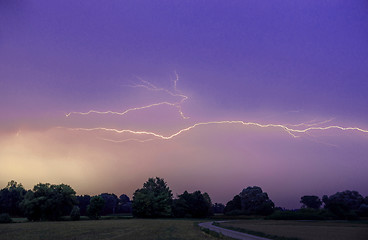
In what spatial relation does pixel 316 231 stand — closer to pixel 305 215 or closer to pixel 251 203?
pixel 305 215

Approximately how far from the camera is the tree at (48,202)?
6950cm

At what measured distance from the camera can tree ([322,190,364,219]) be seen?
79.8 m

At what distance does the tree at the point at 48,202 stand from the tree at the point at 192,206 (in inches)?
1274

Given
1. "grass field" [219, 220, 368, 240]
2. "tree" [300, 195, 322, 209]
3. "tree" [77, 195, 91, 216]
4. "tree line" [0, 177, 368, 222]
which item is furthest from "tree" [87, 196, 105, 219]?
"tree" [300, 195, 322, 209]

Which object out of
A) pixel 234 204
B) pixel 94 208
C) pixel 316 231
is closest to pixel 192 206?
pixel 94 208

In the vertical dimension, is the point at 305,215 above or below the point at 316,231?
above

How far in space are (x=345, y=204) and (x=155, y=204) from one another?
54267 mm

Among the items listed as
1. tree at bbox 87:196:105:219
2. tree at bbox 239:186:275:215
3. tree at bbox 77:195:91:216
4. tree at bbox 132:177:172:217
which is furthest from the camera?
tree at bbox 77:195:91:216

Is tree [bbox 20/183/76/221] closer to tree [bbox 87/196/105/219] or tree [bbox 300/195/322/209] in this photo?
tree [bbox 87/196/105/219]

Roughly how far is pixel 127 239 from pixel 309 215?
73271 millimetres

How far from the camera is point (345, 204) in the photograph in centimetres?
8300

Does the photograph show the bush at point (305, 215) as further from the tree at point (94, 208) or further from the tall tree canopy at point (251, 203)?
the tree at point (94, 208)

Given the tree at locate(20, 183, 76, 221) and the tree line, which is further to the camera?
the tree line

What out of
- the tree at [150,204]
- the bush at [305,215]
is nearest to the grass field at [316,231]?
the bush at [305,215]
